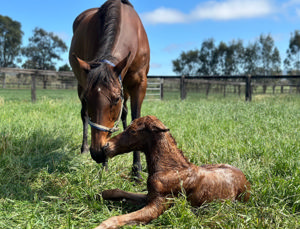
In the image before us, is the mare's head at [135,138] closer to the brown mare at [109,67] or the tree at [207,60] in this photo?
the brown mare at [109,67]

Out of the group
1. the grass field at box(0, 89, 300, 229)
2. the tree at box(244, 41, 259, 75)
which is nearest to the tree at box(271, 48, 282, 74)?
the tree at box(244, 41, 259, 75)

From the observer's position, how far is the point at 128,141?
2.11 meters

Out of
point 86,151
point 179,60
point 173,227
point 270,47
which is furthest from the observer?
point 179,60

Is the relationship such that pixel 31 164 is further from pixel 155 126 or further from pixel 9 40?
pixel 9 40

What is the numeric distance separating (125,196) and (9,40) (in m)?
65.6

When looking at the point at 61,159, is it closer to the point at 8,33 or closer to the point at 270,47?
the point at 270,47

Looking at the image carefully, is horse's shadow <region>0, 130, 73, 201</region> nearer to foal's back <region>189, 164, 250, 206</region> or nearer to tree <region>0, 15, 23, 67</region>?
foal's back <region>189, 164, 250, 206</region>

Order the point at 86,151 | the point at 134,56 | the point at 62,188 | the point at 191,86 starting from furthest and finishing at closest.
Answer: the point at 191,86
the point at 86,151
the point at 134,56
the point at 62,188

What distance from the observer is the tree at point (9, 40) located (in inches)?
2201

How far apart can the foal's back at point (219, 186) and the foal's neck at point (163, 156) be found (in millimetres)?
208

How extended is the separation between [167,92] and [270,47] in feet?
122

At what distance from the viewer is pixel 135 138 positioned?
211cm

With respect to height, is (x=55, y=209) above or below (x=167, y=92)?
below

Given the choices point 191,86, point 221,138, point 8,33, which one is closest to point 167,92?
point 191,86
